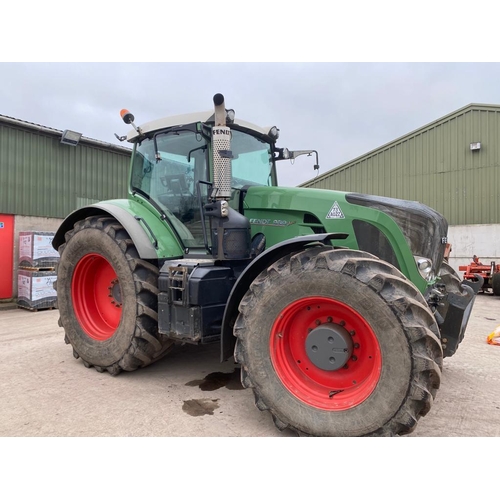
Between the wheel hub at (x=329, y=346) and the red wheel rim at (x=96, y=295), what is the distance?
2.53 metres

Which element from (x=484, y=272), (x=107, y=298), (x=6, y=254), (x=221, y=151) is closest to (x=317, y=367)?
(x=221, y=151)

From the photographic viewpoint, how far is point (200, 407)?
3297 millimetres

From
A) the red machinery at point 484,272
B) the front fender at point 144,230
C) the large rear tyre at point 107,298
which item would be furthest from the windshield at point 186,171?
the red machinery at point 484,272

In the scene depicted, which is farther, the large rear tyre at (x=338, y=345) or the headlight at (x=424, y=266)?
the headlight at (x=424, y=266)

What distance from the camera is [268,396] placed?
109 inches

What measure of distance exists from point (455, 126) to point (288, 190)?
41.4 feet

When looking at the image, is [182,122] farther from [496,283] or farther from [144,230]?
[496,283]

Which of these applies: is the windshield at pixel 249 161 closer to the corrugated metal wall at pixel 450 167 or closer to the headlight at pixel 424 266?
the headlight at pixel 424 266

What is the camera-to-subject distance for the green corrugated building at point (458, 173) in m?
13.1

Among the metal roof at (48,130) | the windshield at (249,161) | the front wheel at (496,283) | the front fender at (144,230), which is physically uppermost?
the metal roof at (48,130)

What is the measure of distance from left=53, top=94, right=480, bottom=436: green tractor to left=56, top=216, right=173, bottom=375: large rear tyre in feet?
0.05

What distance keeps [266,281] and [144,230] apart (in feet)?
5.57

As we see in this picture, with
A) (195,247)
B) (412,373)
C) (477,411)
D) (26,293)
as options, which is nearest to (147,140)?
(195,247)

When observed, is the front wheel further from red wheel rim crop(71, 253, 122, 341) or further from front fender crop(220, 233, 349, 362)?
red wheel rim crop(71, 253, 122, 341)
